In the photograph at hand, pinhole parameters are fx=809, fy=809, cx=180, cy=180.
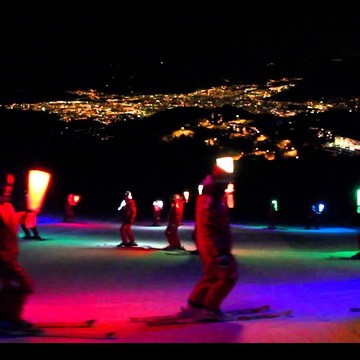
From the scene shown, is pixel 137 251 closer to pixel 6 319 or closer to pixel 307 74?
pixel 307 74

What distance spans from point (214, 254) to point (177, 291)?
3622 millimetres

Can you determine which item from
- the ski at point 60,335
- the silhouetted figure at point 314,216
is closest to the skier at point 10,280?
the ski at point 60,335

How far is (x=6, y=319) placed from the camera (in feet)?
33.7

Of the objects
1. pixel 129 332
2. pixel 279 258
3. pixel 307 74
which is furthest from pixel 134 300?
pixel 279 258

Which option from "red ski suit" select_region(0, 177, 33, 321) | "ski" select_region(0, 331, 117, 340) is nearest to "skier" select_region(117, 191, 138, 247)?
"red ski suit" select_region(0, 177, 33, 321)

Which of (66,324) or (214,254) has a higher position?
(214,254)

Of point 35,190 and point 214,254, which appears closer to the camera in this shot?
point 35,190

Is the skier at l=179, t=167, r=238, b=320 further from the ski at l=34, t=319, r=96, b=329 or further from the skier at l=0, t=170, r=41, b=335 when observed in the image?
the skier at l=0, t=170, r=41, b=335

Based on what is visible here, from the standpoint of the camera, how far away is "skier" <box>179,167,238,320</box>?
1116 cm

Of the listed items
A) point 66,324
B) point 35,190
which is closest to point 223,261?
point 66,324

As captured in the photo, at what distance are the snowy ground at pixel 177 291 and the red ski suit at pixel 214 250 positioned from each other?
513 mm

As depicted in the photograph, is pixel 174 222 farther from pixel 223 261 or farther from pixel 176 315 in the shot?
pixel 223 261

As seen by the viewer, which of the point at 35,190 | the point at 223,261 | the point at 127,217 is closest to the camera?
the point at 35,190

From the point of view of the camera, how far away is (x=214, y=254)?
1119 centimetres
